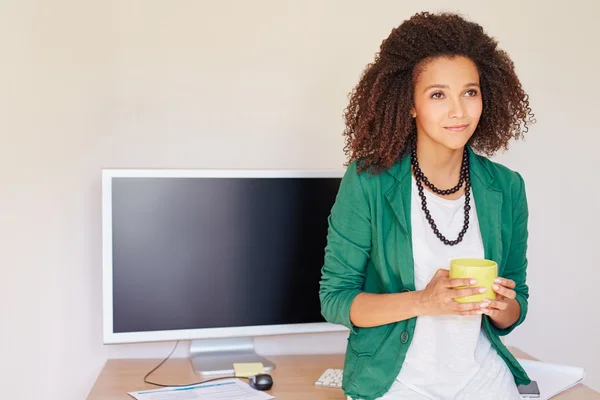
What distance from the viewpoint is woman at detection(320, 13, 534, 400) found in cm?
148

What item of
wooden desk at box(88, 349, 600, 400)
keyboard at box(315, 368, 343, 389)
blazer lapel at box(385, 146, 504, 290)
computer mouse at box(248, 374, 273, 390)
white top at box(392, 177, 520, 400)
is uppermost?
blazer lapel at box(385, 146, 504, 290)

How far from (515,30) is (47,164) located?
59.0 inches

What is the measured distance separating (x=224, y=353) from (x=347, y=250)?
0.67m

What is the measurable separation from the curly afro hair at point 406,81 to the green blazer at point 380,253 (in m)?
0.05

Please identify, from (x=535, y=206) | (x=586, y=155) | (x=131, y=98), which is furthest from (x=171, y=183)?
(x=586, y=155)

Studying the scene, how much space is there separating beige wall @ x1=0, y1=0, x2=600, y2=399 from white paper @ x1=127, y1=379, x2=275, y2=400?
0.33 m

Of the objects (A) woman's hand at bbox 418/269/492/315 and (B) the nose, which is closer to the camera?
(A) woman's hand at bbox 418/269/492/315

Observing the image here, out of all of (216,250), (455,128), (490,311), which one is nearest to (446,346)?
Answer: (490,311)

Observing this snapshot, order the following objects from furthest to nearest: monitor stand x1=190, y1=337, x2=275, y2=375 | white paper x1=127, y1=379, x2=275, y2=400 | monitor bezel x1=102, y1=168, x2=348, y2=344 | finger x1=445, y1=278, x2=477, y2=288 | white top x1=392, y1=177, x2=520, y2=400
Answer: monitor stand x1=190, y1=337, x2=275, y2=375 → monitor bezel x1=102, y1=168, x2=348, y2=344 → white paper x1=127, y1=379, x2=275, y2=400 → white top x1=392, y1=177, x2=520, y2=400 → finger x1=445, y1=278, x2=477, y2=288

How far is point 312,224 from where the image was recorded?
2.01 metres

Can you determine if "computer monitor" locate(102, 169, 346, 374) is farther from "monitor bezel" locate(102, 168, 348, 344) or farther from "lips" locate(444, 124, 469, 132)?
"lips" locate(444, 124, 469, 132)

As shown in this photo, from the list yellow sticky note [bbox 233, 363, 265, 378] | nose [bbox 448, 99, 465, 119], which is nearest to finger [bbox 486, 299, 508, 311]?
nose [bbox 448, 99, 465, 119]

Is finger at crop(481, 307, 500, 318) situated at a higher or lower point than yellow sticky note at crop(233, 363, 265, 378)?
higher

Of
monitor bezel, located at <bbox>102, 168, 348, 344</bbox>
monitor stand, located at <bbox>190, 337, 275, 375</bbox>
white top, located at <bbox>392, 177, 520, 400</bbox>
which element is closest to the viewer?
white top, located at <bbox>392, 177, 520, 400</bbox>
